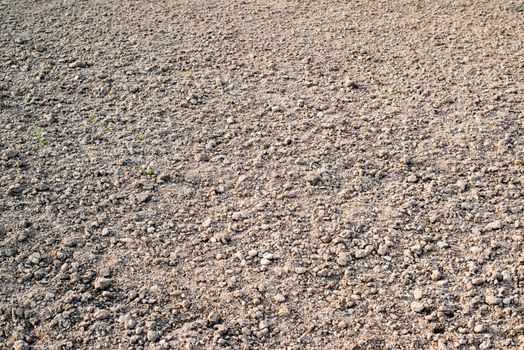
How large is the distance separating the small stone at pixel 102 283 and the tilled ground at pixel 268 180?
15mm

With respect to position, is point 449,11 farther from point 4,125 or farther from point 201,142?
point 4,125

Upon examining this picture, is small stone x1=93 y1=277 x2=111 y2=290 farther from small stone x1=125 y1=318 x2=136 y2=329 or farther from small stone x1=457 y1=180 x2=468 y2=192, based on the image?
small stone x1=457 y1=180 x2=468 y2=192

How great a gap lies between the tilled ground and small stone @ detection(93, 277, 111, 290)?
0.05 ft

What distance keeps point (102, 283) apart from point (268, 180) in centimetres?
136

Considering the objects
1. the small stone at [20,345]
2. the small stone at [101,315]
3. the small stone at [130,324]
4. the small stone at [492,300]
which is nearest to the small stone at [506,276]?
the small stone at [492,300]

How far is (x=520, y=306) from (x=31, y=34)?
5.41 m

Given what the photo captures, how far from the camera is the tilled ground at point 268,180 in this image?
3688 millimetres

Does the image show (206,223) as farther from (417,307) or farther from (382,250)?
(417,307)

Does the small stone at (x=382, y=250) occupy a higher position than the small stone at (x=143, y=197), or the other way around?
the small stone at (x=143, y=197)

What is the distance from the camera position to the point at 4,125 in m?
5.49

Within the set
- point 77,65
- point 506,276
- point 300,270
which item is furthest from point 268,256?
point 77,65

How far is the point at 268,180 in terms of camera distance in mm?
4715

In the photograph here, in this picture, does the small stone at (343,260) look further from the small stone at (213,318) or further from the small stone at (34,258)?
the small stone at (34,258)

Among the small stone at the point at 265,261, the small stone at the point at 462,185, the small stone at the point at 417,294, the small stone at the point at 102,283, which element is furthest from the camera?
the small stone at the point at 462,185
